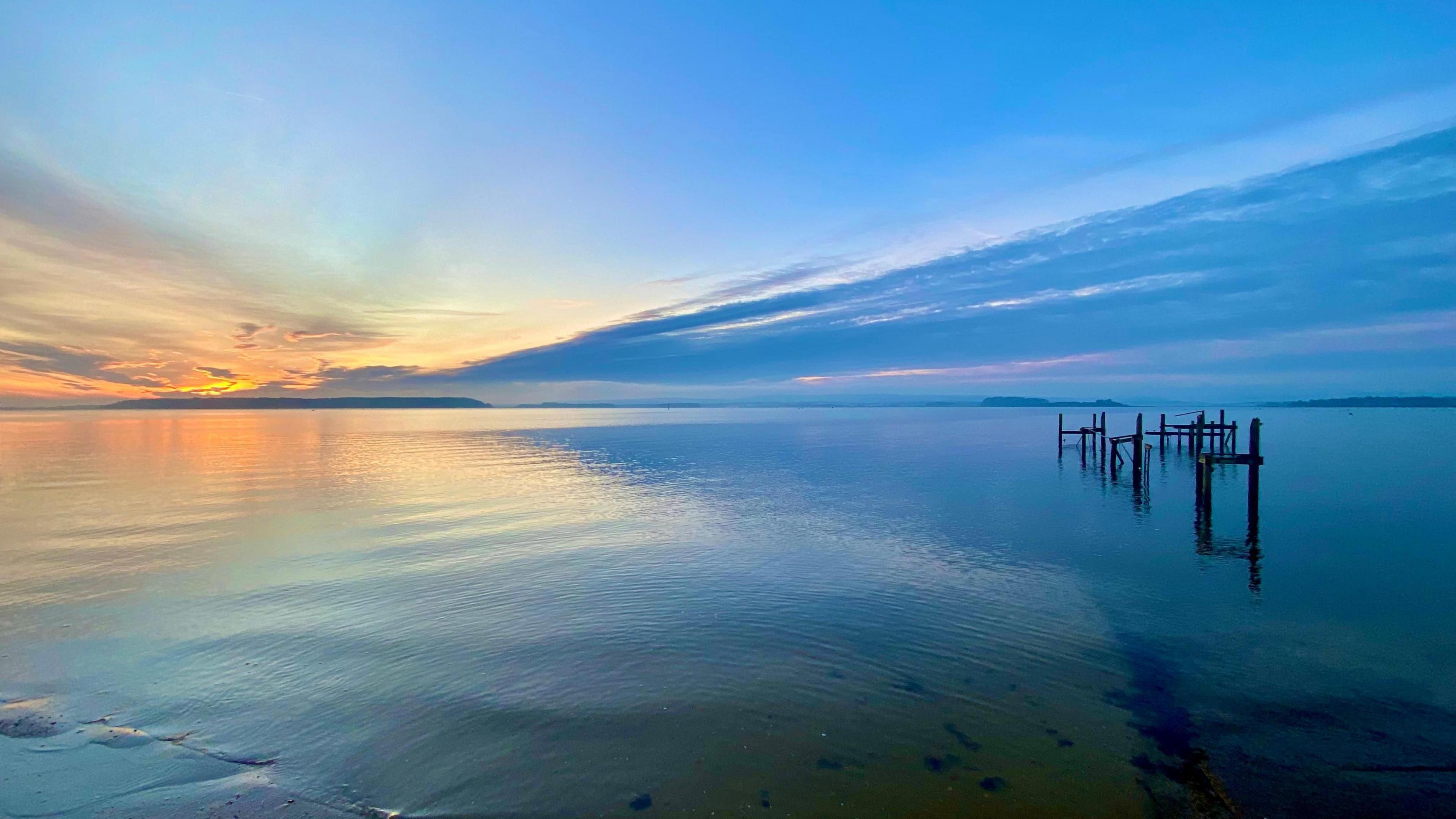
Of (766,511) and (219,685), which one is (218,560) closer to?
(219,685)

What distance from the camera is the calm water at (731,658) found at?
782cm

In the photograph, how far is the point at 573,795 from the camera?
7594 mm

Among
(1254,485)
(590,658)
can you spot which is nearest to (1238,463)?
(1254,485)

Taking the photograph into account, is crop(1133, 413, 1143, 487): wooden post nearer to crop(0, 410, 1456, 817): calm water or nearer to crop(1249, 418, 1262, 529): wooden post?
crop(0, 410, 1456, 817): calm water

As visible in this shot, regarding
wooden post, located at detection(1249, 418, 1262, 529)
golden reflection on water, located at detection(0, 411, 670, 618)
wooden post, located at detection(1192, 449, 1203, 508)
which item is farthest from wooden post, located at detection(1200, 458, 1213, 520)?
golden reflection on water, located at detection(0, 411, 670, 618)

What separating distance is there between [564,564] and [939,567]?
10.2 meters

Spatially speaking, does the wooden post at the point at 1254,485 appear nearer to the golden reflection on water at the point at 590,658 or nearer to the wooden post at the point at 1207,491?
the wooden post at the point at 1207,491

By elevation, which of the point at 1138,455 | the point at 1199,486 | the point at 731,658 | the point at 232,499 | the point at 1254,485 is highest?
the point at 1138,455

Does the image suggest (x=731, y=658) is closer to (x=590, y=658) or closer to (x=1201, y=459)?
(x=590, y=658)

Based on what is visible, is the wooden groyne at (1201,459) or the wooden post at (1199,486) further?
the wooden post at (1199,486)

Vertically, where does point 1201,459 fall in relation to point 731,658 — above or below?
above

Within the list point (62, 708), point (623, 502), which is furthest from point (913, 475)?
point (62, 708)

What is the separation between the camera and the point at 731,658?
1147 centimetres

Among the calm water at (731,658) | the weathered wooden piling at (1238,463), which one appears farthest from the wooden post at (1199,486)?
the calm water at (731,658)
